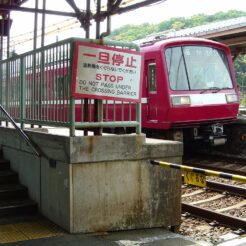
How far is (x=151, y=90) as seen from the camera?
11781mm

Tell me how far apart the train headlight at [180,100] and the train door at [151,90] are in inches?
21.7

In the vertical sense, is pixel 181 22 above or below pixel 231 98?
above

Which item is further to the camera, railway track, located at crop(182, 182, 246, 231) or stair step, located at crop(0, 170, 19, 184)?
stair step, located at crop(0, 170, 19, 184)

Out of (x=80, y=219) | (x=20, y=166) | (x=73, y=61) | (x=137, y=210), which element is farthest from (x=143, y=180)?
(x=20, y=166)

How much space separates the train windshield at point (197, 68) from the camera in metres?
11.7

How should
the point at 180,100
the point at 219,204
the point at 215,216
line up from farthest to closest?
the point at 180,100, the point at 219,204, the point at 215,216

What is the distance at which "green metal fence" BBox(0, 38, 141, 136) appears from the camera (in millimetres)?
5441

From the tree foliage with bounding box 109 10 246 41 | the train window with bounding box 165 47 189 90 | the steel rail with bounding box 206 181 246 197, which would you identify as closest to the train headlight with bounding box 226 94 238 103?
the train window with bounding box 165 47 189 90

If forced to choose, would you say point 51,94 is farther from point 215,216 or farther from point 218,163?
point 218,163

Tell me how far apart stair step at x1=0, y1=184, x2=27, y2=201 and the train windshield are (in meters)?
5.89

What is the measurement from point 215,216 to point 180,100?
17.2 ft

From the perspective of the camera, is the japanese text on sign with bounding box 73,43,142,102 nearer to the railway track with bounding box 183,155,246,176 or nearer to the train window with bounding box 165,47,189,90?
the railway track with bounding box 183,155,246,176

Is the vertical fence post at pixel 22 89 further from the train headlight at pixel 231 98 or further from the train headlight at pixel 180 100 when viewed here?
the train headlight at pixel 231 98

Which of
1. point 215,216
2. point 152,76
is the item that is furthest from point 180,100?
point 215,216
